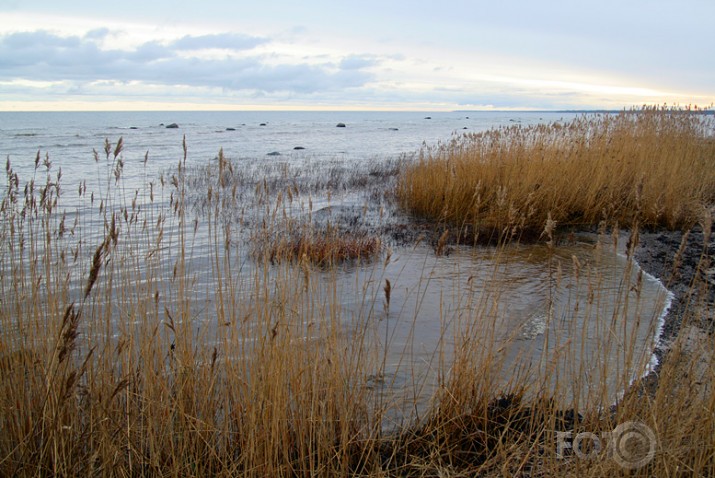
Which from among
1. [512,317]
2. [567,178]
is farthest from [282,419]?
[567,178]

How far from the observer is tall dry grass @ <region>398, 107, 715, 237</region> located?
27.1 feet

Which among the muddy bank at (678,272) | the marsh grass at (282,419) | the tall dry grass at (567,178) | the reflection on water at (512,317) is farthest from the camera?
the tall dry grass at (567,178)

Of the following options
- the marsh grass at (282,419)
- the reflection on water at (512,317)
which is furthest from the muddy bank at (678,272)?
the marsh grass at (282,419)

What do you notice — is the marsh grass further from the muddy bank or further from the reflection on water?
the muddy bank

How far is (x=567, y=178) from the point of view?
8578 mm

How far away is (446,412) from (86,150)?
2540cm

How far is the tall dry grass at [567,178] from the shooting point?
27.1ft

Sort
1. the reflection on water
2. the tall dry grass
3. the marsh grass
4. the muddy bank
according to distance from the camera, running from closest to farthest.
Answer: the marsh grass
the reflection on water
the muddy bank
the tall dry grass

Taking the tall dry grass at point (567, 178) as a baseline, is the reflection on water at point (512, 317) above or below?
below

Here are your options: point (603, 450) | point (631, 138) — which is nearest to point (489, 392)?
point (603, 450)

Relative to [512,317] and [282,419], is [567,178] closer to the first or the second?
[512,317]

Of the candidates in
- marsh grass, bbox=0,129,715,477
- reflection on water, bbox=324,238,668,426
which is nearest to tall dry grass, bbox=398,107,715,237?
reflection on water, bbox=324,238,668,426

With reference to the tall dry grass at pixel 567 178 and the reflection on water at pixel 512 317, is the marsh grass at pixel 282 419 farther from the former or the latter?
the tall dry grass at pixel 567 178

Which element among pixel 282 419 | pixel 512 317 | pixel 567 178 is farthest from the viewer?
pixel 567 178
